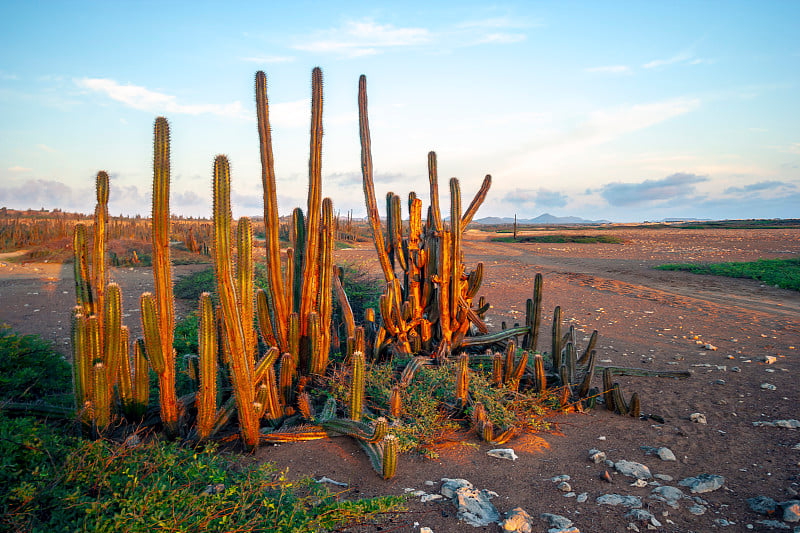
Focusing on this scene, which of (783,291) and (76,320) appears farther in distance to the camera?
(783,291)

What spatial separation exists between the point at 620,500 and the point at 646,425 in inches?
63.9

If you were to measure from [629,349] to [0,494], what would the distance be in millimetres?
7648

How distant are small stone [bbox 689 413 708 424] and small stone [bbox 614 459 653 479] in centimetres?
135

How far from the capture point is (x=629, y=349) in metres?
7.48

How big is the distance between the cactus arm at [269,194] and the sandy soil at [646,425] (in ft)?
4.86

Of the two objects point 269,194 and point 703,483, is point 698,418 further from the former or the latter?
point 269,194

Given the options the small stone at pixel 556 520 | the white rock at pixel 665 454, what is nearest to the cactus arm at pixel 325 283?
the small stone at pixel 556 520

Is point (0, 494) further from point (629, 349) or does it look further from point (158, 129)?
point (629, 349)

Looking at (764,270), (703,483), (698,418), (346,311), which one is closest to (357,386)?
(346,311)

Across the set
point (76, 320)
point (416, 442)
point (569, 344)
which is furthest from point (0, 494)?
point (569, 344)

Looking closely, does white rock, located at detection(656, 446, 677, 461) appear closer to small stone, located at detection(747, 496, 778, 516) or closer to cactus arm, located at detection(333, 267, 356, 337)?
small stone, located at detection(747, 496, 778, 516)

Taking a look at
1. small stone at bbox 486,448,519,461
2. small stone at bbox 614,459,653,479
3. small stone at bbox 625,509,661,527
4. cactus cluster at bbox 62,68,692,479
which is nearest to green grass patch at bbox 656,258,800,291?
cactus cluster at bbox 62,68,692,479

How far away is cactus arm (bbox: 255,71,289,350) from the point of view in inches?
176

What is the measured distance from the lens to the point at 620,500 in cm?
316
